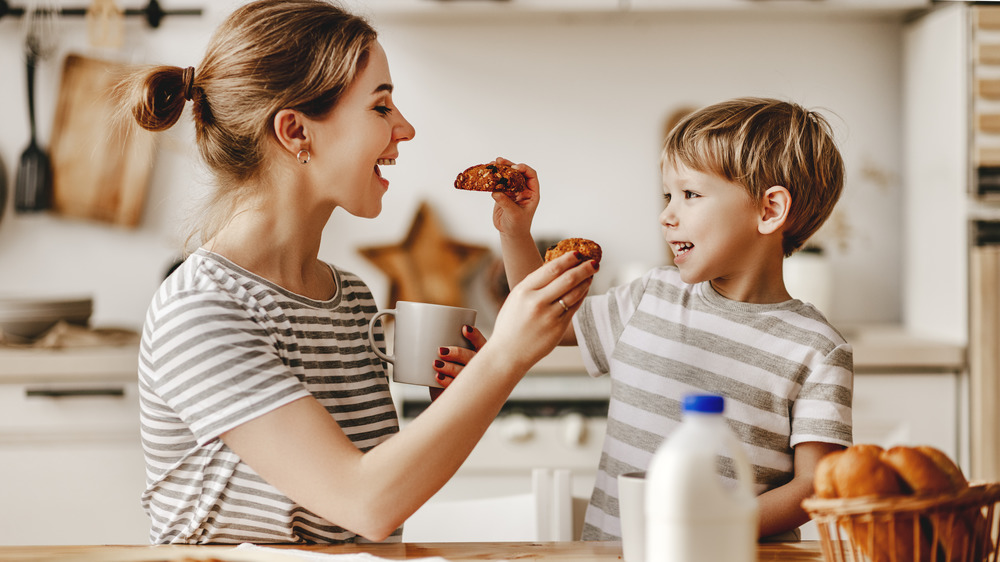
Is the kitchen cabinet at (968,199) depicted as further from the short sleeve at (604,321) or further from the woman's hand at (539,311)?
the woman's hand at (539,311)

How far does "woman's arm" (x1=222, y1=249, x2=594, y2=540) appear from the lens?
85cm

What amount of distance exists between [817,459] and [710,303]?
0.83 ft

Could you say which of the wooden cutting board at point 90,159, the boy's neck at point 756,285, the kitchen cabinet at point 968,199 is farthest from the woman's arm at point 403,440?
the wooden cutting board at point 90,159

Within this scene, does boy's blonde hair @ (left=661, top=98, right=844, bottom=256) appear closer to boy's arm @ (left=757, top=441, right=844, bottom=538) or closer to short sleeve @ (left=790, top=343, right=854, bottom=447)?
short sleeve @ (left=790, top=343, right=854, bottom=447)

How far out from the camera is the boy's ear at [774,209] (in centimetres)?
117

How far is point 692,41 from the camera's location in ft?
9.18

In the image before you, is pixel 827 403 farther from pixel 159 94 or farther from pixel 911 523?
pixel 159 94

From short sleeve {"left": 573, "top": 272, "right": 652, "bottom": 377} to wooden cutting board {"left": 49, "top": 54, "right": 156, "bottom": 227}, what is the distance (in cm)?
194

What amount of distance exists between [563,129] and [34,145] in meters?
1.66

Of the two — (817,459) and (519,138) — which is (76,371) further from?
(817,459)

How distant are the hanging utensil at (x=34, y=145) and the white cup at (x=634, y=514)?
2506mm

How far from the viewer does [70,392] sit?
7.37 ft

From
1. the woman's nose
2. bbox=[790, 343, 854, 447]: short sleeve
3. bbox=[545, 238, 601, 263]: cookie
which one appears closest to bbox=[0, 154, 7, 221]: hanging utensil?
the woman's nose

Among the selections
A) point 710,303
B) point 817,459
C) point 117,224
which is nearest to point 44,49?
point 117,224
